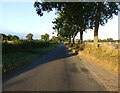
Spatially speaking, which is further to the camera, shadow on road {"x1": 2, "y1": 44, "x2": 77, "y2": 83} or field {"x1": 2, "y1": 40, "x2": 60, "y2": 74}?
field {"x1": 2, "y1": 40, "x2": 60, "y2": 74}

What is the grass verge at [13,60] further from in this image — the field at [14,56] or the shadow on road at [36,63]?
the shadow on road at [36,63]

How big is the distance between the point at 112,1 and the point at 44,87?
13131mm

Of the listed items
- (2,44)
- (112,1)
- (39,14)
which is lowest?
(2,44)

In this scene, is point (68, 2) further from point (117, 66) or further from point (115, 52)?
point (117, 66)

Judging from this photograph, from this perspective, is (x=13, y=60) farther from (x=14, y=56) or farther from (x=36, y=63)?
(x=36, y=63)

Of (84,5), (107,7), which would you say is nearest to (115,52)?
(84,5)

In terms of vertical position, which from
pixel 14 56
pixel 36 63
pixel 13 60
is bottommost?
pixel 36 63

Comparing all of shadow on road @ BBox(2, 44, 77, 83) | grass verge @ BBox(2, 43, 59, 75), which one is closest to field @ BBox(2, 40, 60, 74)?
grass verge @ BBox(2, 43, 59, 75)

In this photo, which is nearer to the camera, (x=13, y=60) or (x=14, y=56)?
(x=13, y=60)

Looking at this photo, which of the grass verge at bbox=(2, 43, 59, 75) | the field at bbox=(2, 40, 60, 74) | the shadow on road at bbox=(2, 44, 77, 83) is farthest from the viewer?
the field at bbox=(2, 40, 60, 74)

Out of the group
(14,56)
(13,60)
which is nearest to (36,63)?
(13,60)

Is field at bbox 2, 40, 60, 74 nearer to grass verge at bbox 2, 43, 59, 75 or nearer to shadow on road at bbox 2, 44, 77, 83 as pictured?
grass verge at bbox 2, 43, 59, 75

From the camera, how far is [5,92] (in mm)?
3330

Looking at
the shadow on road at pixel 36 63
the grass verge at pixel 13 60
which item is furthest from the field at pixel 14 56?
the shadow on road at pixel 36 63
